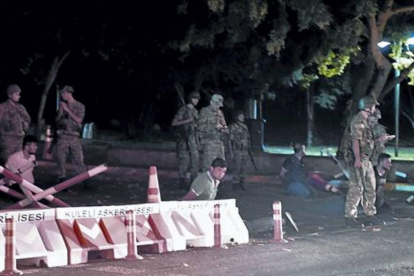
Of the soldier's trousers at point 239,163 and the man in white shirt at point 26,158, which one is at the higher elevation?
the man in white shirt at point 26,158

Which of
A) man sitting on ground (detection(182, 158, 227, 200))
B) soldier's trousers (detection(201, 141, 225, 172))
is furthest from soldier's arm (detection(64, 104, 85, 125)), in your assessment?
man sitting on ground (detection(182, 158, 227, 200))

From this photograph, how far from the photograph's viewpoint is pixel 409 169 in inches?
790

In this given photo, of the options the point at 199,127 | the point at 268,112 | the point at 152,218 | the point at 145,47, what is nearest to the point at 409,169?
the point at 199,127

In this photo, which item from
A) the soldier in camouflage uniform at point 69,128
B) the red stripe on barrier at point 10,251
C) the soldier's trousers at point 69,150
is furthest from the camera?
the soldier's trousers at point 69,150

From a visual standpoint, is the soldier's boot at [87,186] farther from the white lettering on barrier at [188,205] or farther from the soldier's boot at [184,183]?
the white lettering on barrier at [188,205]

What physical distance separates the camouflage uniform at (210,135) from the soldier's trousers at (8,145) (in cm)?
337

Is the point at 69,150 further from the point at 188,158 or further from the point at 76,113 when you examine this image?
the point at 188,158

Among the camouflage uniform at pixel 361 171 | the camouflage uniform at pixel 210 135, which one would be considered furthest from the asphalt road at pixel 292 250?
the camouflage uniform at pixel 210 135

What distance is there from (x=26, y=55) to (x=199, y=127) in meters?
13.0

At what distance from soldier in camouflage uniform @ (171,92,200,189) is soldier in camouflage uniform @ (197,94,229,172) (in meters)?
0.61

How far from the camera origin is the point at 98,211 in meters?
9.62

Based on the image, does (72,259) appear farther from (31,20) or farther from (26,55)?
(26,55)

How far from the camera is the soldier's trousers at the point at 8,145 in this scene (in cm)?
1373

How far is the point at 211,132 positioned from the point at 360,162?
3203 mm
